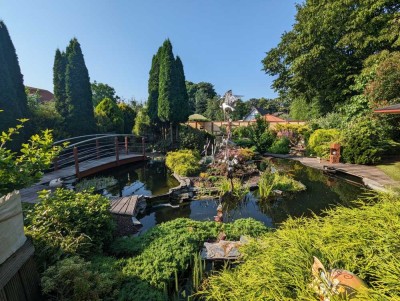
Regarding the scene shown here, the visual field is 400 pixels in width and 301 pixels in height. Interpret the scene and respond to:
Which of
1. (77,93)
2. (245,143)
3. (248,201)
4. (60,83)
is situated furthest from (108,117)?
(248,201)

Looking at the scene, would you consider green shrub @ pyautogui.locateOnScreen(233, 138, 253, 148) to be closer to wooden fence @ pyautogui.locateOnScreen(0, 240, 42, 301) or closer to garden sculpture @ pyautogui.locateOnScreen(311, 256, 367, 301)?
garden sculpture @ pyautogui.locateOnScreen(311, 256, 367, 301)

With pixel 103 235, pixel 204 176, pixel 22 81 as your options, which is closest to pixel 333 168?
pixel 204 176

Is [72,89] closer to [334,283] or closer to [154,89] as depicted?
[154,89]

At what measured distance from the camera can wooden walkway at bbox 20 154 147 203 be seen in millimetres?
5680

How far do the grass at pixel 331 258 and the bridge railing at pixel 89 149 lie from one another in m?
3.98

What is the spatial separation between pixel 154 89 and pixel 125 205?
36.0 ft

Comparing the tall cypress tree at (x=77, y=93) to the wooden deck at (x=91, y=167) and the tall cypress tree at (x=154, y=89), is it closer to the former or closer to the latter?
the wooden deck at (x=91, y=167)

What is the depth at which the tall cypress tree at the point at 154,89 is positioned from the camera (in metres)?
14.4

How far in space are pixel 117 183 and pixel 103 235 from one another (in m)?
4.92

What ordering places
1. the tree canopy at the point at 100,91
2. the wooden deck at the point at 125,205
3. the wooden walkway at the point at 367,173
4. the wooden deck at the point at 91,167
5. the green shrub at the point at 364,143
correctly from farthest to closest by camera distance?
1. the tree canopy at the point at 100,91
2. the green shrub at the point at 364,143
3. the wooden deck at the point at 91,167
4. the wooden walkway at the point at 367,173
5. the wooden deck at the point at 125,205

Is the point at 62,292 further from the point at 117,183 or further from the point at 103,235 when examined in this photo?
the point at 117,183

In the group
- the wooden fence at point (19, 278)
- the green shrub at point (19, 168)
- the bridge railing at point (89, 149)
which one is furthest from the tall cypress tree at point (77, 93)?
the wooden fence at point (19, 278)

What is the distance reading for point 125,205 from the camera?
16.4 ft

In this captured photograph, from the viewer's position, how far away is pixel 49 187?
6285mm
